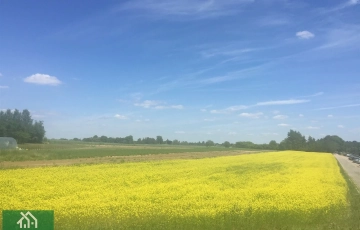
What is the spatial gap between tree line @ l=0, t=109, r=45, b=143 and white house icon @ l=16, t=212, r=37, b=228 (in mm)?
68607

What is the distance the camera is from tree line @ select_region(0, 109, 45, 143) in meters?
70.8

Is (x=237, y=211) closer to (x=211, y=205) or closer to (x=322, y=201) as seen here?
(x=211, y=205)

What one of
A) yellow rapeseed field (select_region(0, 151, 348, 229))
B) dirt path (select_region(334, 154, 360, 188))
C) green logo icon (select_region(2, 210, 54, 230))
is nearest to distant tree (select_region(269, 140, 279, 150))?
dirt path (select_region(334, 154, 360, 188))

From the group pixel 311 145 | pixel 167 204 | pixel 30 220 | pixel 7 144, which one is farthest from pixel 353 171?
pixel 311 145

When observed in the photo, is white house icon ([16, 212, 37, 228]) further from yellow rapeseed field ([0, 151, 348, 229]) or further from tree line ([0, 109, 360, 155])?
tree line ([0, 109, 360, 155])

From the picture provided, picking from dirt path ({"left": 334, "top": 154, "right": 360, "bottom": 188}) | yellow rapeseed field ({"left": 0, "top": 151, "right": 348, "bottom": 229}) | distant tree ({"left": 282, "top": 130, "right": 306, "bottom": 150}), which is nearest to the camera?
yellow rapeseed field ({"left": 0, "top": 151, "right": 348, "bottom": 229})

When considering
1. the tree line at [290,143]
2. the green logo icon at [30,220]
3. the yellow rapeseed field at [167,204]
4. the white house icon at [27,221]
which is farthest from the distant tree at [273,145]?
the white house icon at [27,221]

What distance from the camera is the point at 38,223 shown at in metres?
6.47

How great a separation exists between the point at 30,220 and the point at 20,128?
238 ft

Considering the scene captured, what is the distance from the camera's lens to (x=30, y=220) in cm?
639

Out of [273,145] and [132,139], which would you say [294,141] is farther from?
[132,139]

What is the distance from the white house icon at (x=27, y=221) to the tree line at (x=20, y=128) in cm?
6861

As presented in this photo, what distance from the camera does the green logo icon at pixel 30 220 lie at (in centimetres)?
636

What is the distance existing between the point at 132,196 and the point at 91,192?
1.92 meters
